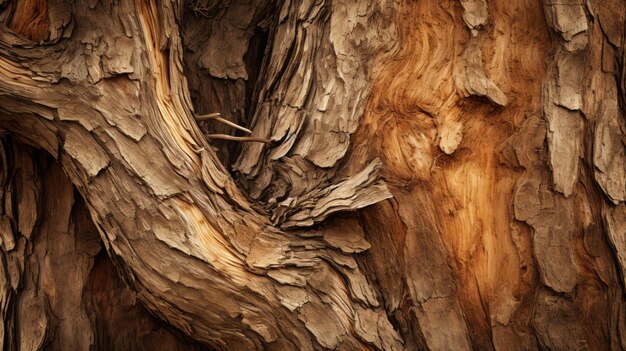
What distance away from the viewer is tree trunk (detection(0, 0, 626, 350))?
2.49 m

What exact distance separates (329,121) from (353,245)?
0.51 meters

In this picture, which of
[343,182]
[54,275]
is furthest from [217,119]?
[54,275]

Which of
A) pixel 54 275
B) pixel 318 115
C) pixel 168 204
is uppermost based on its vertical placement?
pixel 318 115

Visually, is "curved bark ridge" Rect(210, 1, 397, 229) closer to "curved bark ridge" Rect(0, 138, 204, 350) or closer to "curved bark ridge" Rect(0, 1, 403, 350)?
"curved bark ridge" Rect(0, 1, 403, 350)

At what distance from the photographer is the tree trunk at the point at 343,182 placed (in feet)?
8.17

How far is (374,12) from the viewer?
2682mm

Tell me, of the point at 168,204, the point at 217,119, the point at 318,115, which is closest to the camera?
the point at 168,204

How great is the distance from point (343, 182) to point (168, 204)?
671mm

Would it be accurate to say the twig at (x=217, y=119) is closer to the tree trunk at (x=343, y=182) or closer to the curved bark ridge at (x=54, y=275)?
the tree trunk at (x=343, y=182)

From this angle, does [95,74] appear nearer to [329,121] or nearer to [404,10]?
[329,121]

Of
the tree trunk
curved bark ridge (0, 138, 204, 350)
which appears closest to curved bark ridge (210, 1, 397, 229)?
the tree trunk

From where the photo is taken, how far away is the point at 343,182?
2559 mm

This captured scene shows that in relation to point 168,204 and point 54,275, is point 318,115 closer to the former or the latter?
point 168,204

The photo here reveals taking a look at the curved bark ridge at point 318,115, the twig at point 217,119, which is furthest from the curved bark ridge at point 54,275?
the curved bark ridge at point 318,115
